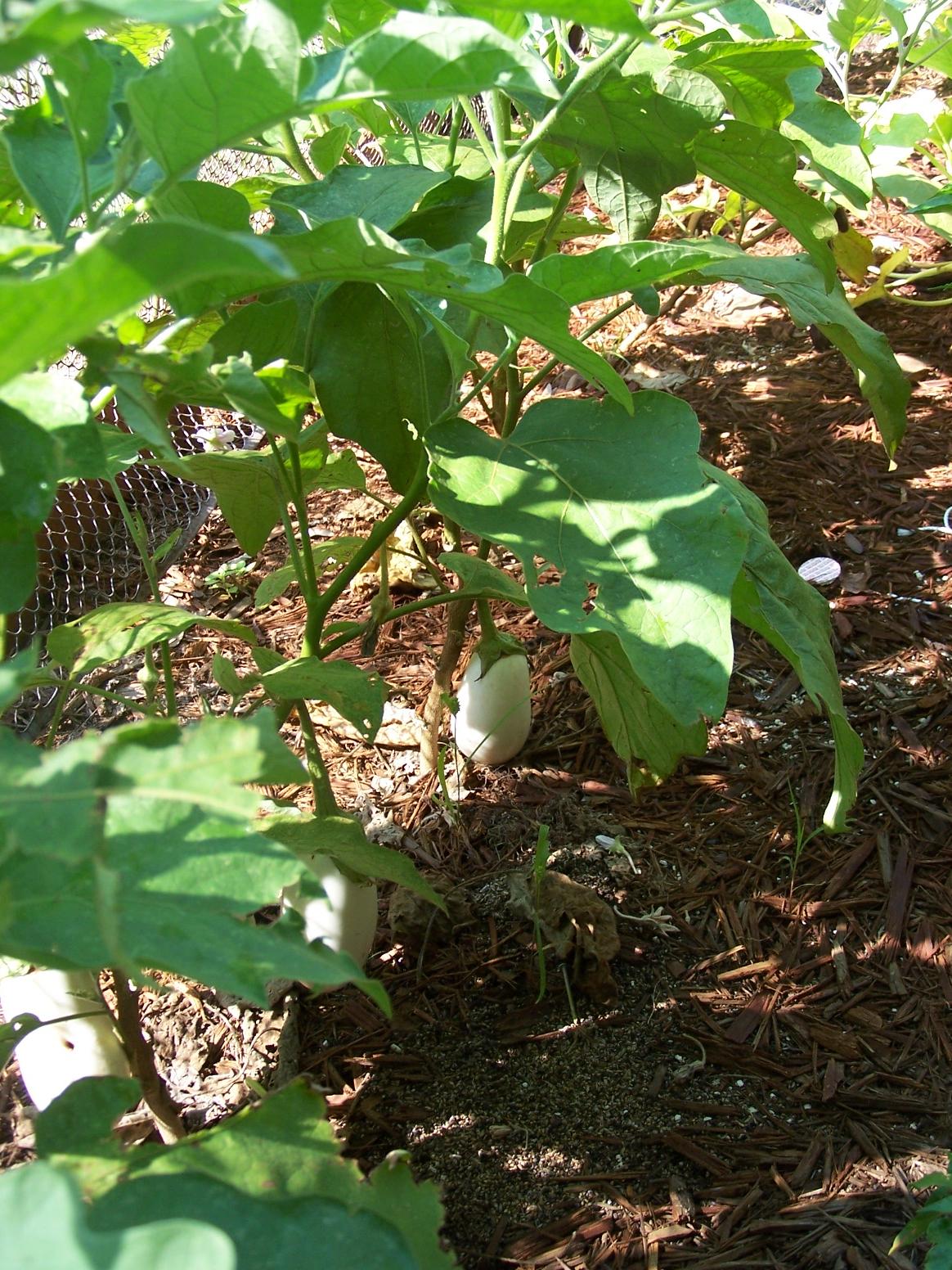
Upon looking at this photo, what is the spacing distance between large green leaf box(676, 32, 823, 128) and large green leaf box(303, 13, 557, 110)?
569 millimetres

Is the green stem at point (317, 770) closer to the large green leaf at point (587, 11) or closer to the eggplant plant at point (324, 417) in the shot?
the eggplant plant at point (324, 417)

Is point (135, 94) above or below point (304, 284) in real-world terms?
above

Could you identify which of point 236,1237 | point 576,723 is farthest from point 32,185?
point 576,723

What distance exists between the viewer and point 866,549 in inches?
75.2

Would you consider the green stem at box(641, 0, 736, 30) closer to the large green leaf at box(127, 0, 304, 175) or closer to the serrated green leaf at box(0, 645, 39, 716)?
the large green leaf at box(127, 0, 304, 175)

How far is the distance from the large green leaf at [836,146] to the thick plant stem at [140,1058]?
1.18 m

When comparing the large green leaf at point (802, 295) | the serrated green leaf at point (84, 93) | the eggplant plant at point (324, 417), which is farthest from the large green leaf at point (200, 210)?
the large green leaf at point (802, 295)

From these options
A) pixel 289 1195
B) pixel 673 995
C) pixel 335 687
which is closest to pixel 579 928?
pixel 673 995

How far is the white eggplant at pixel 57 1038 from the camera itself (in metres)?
1.03

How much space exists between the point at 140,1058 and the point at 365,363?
2.21 feet

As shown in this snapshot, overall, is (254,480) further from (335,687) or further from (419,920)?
(419,920)

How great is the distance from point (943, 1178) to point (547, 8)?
2.86 feet

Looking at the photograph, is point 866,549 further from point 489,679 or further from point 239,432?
point 239,432

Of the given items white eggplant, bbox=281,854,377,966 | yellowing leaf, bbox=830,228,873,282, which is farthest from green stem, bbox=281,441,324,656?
yellowing leaf, bbox=830,228,873,282
